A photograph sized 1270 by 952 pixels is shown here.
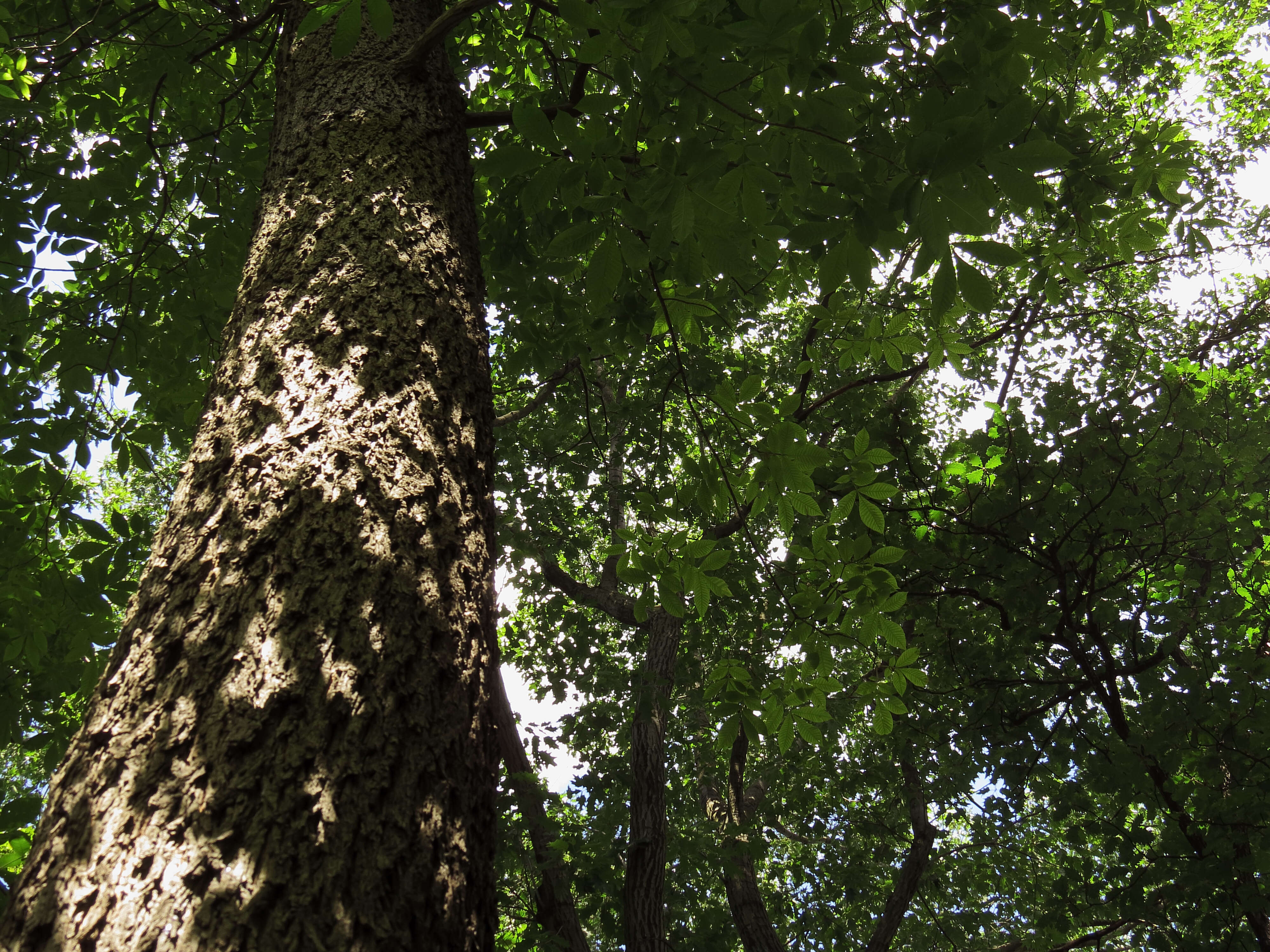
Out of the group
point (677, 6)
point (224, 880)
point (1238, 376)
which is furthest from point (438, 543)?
point (1238, 376)

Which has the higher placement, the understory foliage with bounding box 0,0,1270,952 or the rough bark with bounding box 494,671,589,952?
the understory foliage with bounding box 0,0,1270,952

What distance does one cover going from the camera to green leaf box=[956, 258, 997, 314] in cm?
142

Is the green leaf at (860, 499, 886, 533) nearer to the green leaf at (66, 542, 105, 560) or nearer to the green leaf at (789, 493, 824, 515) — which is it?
the green leaf at (789, 493, 824, 515)

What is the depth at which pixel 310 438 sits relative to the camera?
126cm

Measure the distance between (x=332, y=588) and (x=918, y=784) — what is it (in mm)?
Result: 6800

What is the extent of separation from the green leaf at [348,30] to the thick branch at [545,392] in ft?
7.90

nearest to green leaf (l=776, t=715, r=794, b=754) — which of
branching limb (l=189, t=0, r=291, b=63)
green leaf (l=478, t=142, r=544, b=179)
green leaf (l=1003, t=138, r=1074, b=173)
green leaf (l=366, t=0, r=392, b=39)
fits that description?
green leaf (l=1003, t=138, r=1074, b=173)

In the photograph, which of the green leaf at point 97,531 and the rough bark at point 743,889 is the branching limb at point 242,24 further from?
the rough bark at point 743,889

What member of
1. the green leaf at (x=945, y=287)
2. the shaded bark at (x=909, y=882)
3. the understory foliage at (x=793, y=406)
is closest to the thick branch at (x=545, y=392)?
the understory foliage at (x=793, y=406)

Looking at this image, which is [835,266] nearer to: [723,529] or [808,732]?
[808,732]

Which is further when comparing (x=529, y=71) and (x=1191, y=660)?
(x=1191, y=660)

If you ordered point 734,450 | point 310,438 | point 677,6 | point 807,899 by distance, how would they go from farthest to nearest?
point 807,899, point 734,450, point 677,6, point 310,438

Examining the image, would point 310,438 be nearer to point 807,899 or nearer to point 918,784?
point 918,784

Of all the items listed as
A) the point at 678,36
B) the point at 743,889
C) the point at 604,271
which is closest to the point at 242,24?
the point at 604,271
